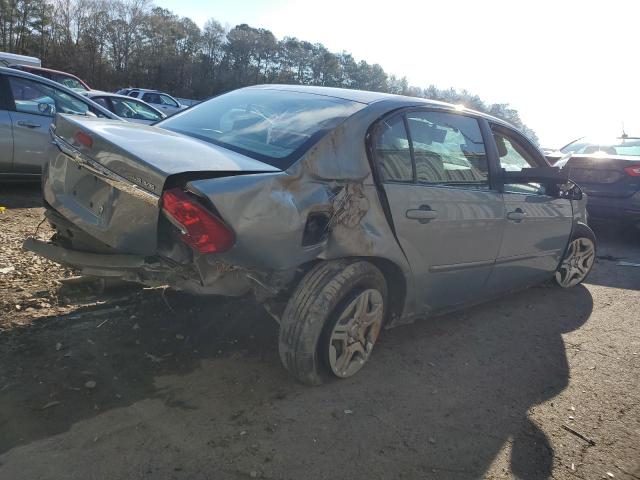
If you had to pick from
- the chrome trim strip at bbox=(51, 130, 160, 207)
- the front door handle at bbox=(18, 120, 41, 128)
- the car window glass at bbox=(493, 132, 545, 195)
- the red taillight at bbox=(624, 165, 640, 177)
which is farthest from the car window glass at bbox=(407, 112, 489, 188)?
the front door handle at bbox=(18, 120, 41, 128)

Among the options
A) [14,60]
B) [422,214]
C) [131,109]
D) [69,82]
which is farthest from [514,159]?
[14,60]

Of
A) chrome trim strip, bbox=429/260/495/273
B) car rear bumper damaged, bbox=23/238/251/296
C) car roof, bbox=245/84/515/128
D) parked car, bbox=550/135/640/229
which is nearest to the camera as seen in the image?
car rear bumper damaged, bbox=23/238/251/296

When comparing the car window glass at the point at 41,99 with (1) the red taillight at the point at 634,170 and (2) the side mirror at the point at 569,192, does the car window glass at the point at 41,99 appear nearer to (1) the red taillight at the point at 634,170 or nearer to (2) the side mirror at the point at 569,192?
(2) the side mirror at the point at 569,192

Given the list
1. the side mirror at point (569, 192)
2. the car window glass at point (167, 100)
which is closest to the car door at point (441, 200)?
the side mirror at point (569, 192)

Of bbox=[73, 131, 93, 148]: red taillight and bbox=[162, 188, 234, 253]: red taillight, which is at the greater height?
bbox=[73, 131, 93, 148]: red taillight

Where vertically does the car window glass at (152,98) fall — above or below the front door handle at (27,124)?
above

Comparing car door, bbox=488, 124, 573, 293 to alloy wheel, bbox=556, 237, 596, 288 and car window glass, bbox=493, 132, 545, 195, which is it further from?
alloy wheel, bbox=556, 237, 596, 288

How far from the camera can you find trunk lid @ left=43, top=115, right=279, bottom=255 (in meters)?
2.36

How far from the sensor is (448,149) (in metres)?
3.45

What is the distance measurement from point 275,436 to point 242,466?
26 centimetres

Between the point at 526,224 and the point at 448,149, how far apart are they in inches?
42.7

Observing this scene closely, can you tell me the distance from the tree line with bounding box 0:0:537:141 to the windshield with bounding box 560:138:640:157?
29.2m

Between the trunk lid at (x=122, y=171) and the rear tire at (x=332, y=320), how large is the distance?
680 millimetres

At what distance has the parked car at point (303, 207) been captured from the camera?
2.39 m
